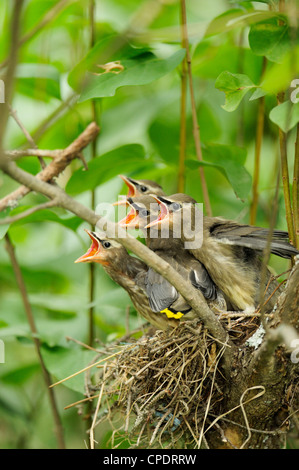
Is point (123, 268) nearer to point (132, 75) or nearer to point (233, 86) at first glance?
point (132, 75)

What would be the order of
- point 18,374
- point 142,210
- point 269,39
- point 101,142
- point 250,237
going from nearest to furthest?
point 269,39
point 250,237
point 142,210
point 18,374
point 101,142

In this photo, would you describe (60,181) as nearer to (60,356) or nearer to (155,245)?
(155,245)

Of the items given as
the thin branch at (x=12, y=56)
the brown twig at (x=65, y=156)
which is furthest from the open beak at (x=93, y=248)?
the thin branch at (x=12, y=56)

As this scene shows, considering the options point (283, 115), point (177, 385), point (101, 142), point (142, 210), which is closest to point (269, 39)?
point (283, 115)

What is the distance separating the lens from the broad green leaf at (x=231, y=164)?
2500 millimetres

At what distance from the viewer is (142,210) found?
2.83 meters

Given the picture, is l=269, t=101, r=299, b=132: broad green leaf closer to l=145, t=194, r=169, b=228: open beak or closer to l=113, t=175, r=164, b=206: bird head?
l=145, t=194, r=169, b=228: open beak

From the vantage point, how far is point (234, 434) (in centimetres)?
214

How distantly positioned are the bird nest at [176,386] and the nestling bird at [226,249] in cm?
13

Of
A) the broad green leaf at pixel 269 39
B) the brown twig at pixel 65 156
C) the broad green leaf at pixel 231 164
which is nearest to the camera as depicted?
the brown twig at pixel 65 156

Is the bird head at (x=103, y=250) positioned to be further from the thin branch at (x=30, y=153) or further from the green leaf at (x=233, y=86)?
the green leaf at (x=233, y=86)

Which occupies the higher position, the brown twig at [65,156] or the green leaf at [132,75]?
the green leaf at [132,75]

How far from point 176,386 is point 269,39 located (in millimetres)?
1229

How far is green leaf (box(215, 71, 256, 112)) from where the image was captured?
78.7 inches
